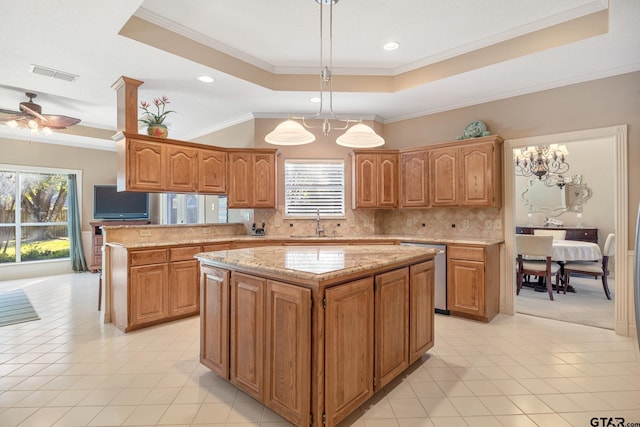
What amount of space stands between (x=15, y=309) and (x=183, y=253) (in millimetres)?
2531

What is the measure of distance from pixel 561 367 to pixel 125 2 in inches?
176

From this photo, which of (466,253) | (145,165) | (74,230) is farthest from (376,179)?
(74,230)

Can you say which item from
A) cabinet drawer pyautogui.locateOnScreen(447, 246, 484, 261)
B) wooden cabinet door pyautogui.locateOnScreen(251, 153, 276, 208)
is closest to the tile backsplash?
wooden cabinet door pyautogui.locateOnScreen(251, 153, 276, 208)

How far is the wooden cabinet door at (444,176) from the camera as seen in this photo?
4125mm

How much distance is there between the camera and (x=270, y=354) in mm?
1892

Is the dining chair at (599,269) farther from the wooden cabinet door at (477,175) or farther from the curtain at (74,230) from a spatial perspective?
the curtain at (74,230)

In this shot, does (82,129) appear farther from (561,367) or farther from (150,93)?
(561,367)

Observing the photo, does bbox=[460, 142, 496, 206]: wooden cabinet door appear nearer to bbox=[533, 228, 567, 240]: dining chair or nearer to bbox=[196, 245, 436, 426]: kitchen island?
bbox=[196, 245, 436, 426]: kitchen island

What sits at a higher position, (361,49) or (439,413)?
(361,49)

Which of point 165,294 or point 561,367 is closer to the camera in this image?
point 561,367

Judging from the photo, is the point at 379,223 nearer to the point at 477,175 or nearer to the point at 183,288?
the point at 477,175

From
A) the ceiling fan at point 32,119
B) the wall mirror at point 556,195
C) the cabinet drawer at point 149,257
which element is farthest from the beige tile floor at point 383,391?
the wall mirror at point 556,195

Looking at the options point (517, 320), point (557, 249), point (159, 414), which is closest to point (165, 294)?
point (159, 414)

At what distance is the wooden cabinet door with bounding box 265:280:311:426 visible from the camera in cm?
171
